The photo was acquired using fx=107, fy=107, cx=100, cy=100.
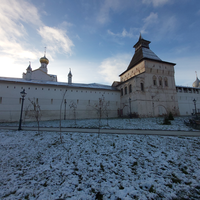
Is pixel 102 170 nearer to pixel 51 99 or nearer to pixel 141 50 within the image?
pixel 51 99

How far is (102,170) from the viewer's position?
3355 millimetres

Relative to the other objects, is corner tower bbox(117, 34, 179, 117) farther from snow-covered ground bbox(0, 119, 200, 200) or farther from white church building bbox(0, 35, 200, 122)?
snow-covered ground bbox(0, 119, 200, 200)

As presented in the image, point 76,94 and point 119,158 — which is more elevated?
point 76,94

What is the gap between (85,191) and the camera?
8.27 ft

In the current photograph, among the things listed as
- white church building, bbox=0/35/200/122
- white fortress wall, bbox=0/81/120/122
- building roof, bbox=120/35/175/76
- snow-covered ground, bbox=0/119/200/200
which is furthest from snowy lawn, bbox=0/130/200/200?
building roof, bbox=120/35/175/76

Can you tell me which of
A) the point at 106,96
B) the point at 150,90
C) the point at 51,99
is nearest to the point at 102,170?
the point at 51,99

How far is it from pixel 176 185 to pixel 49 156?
423 centimetres

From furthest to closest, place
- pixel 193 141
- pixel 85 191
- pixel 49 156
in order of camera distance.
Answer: pixel 193 141 → pixel 49 156 → pixel 85 191

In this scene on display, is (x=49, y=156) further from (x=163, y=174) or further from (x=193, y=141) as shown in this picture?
(x=193, y=141)

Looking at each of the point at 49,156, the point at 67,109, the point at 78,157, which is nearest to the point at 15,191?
the point at 49,156

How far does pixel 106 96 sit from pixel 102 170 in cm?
2204

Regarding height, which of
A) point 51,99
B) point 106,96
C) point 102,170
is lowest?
point 102,170

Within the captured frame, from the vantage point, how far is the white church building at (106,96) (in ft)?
62.2

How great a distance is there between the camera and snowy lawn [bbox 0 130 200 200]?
2.48 m
